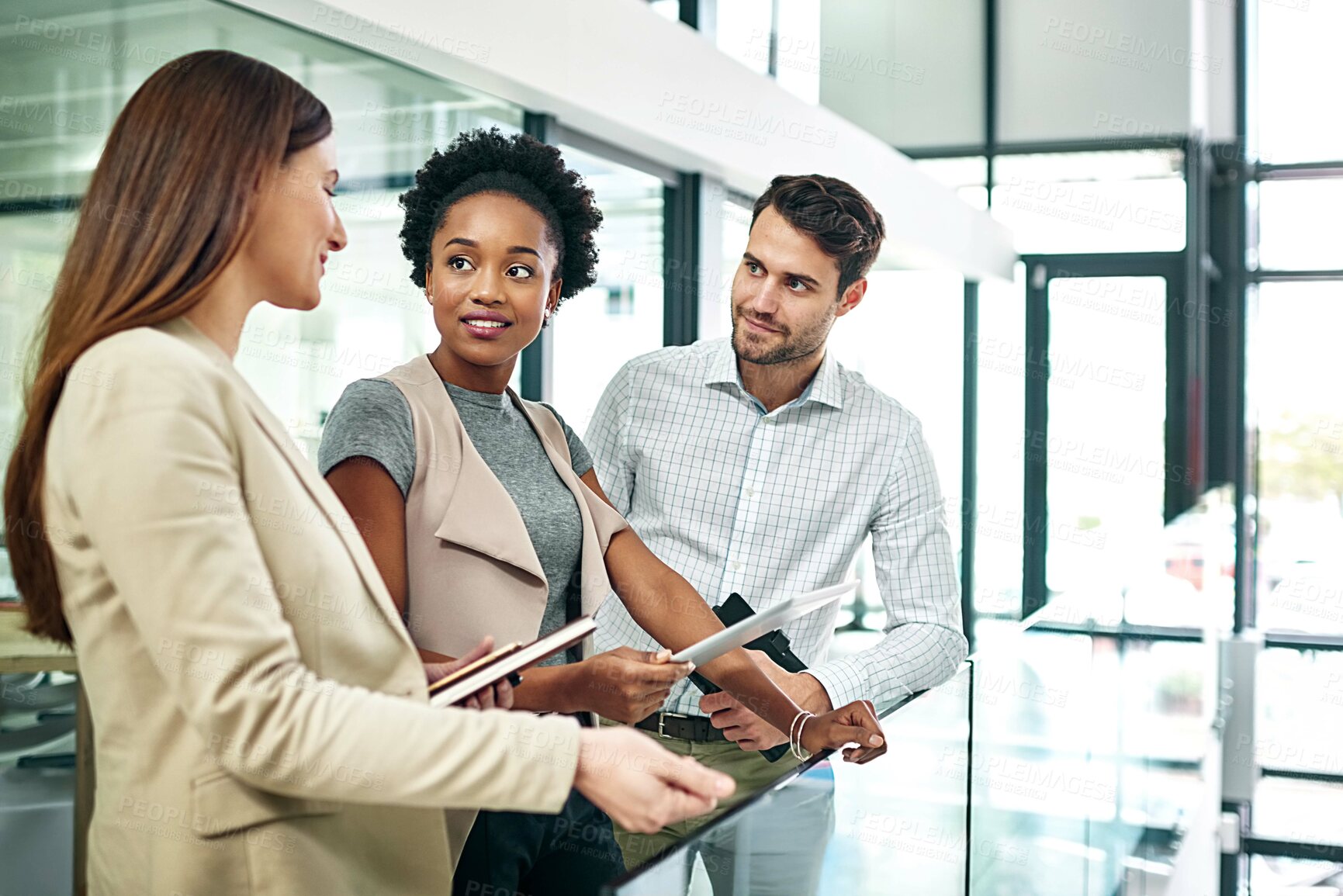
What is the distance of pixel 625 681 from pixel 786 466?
1128mm

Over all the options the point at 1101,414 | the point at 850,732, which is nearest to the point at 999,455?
the point at 1101,414

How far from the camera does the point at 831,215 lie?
236cm

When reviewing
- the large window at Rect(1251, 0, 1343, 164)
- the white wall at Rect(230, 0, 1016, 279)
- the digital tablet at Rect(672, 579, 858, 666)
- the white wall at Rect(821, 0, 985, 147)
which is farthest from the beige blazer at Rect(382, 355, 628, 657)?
the large window at Rect(1251, 0, 1343, 164)

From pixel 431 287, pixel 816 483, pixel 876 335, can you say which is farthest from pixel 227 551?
pixel 876 335

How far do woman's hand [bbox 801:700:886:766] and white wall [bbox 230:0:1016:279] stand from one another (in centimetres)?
164

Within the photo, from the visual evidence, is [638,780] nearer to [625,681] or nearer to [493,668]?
[493,668]

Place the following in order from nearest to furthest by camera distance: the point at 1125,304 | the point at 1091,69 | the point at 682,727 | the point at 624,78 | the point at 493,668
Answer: the point at 493,668 → the point at 682,727 → the point at 624,78 → the point at 1091,69 → the point at 1125,304

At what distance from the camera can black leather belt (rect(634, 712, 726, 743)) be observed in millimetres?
2258

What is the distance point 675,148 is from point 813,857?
2813 millimetres

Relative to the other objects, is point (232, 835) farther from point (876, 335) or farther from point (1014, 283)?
point (1014, 283)

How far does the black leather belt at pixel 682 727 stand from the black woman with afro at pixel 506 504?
1.22 ft

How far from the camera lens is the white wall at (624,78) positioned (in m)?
2.63

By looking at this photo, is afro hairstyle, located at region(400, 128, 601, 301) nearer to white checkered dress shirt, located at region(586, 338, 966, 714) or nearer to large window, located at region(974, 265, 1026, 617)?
white checkered dress shirt, located at region(586, 338, 966, 714)

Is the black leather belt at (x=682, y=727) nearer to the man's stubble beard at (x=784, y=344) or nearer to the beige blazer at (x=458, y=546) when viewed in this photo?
the man's stubble beard at (x=784, y=344)
